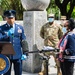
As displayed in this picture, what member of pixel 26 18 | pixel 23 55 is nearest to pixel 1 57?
pixel 23 55

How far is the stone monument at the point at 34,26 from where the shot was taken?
9.44m

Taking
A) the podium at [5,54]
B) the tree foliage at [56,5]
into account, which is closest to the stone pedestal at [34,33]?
the podium at [5,54]

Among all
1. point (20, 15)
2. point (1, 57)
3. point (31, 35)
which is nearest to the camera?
point (1, 57)

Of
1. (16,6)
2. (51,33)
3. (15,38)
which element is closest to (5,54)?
(15,38)

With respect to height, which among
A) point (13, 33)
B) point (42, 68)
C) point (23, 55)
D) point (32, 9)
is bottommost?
point (42, 68)

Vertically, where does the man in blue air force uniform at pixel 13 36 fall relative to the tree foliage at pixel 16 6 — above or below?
below

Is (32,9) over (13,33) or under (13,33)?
over

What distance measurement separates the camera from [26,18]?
9.66 meters

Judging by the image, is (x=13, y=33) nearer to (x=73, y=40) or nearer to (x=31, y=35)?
(x=73, y=40)

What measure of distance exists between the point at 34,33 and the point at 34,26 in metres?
0.21

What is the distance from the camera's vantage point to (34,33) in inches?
371

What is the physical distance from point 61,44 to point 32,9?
130 inches

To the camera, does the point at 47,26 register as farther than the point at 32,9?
No

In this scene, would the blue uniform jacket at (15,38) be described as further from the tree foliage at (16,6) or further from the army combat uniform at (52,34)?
the tree foliage at (16,6)
